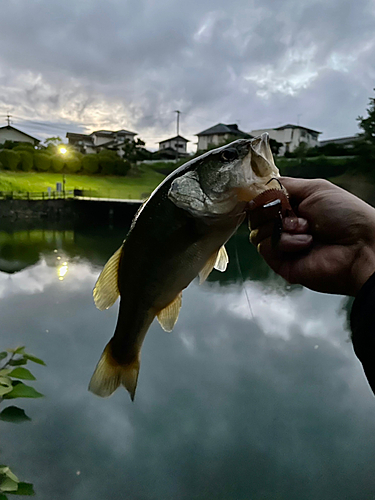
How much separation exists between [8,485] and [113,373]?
949 millimetres

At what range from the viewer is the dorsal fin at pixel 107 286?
4.51 ft

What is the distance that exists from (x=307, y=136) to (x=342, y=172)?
12.2 m

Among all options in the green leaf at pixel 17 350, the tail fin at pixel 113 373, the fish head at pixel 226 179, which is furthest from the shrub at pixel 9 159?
the fish head at pixel 226 179

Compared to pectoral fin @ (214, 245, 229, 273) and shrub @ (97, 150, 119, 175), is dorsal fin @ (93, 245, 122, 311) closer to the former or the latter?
pectoral fin @ (214, 245, 229, 273)

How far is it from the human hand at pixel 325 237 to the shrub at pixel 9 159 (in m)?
30.7

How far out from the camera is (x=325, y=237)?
125cm

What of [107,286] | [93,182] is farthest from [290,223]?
[93,182]

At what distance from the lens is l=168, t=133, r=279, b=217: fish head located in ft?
3.63

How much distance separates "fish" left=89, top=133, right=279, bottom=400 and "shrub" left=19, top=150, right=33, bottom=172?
99.9 feet

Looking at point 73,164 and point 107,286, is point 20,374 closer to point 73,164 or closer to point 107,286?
point 107,286

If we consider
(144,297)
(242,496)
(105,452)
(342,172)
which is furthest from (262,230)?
(342,172)

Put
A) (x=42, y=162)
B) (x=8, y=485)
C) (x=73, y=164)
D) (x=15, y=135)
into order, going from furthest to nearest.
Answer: (x=15, y=135) → (x=73, y=164) → (x=42, y=162) → (x=8, y=485)

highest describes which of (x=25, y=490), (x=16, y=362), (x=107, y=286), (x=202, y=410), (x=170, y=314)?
A: (x=107, y=286)

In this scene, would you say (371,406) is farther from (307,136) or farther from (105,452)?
(307,136)
